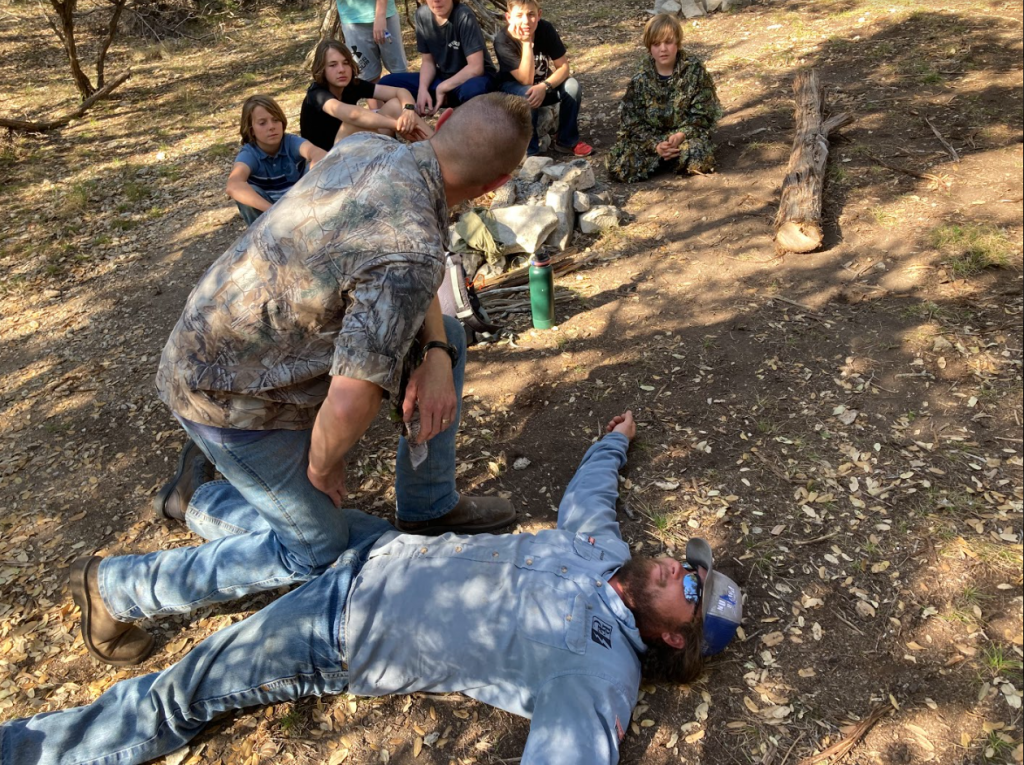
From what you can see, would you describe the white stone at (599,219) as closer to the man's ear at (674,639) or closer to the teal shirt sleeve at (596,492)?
the teal shirt sleeve at (596,492)

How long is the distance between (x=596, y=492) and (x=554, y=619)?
763 millimetres

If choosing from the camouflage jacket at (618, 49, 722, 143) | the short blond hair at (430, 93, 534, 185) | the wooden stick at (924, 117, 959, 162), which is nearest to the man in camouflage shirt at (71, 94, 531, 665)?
the short blond hair at (430, 93, 534, 185)

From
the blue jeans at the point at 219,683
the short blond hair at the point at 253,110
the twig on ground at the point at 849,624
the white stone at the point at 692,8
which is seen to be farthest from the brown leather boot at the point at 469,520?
the white stone at the point at 692,8

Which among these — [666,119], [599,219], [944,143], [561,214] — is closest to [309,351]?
[561,214]

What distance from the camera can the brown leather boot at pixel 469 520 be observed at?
2.89 m

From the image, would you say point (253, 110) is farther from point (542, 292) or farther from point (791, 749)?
point (791, 749)

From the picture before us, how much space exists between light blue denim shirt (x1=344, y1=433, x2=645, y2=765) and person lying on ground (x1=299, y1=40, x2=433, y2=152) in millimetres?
3624

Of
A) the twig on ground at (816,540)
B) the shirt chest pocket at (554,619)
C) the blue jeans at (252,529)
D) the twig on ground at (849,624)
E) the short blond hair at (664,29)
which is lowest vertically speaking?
the twig on ground at (849,624)

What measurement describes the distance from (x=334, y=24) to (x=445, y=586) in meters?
8.31

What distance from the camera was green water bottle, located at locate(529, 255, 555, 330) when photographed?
405 cm

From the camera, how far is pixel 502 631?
2.21m

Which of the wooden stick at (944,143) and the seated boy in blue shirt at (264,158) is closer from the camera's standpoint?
the seated boy in blue shirt at (264,158)

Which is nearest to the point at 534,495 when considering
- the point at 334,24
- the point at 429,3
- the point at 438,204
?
the point at 438,204

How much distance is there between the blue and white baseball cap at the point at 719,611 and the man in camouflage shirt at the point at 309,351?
1064 millimetres
